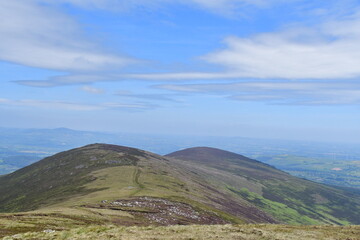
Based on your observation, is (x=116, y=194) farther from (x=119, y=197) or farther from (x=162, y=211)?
(x=162, y=211)

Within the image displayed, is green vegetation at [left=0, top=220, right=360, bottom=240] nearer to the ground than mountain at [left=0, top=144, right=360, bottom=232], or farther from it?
farther from it

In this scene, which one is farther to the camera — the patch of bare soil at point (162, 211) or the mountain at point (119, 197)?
the patch of bare soil at point (162, 211)

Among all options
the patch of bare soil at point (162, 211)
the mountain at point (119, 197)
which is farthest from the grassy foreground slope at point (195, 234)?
the patch of bare soil at point (162, 211)

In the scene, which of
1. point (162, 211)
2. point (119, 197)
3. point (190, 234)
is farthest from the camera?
point (119, 197)

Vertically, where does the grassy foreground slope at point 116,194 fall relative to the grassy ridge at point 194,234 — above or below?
below

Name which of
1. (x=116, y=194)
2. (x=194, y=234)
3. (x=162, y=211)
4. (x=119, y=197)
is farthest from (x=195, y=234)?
(x=116, y=194)

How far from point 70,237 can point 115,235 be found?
4584mm

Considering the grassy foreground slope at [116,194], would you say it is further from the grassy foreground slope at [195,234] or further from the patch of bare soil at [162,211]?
the grassy foreground slope at [195,234]

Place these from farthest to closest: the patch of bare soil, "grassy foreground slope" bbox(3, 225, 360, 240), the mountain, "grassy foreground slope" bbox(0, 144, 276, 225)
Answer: "grassy foreground slope" bbox(0, 144, 276, 225) → the patch of bare soil → the mountain → "grassy foreground slope" bbox(3, 225, 360, 240)

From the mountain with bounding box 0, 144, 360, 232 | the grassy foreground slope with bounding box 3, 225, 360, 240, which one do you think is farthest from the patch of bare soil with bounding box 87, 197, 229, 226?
the grassy foreground slope with bounding box 3, 225, 360, 240

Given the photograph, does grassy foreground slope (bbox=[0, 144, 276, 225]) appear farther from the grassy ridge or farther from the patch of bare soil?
the grassy ridge

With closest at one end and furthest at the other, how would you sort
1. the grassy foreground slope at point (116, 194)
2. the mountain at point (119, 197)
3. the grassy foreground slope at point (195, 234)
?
the grassy foreground slope at point (195, 234), the mountain at point (119, 197), the grassy foreground slope at point (116, 194)

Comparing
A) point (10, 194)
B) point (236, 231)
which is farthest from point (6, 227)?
point (10, 194)

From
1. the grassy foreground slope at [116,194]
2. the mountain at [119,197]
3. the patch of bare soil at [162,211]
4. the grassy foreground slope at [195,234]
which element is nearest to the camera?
the grassy foreground slope at [195,234]
